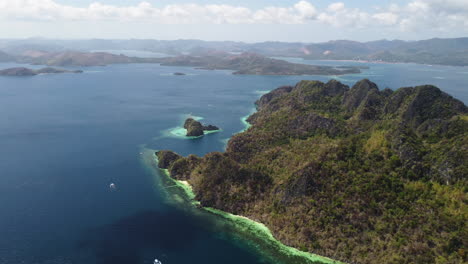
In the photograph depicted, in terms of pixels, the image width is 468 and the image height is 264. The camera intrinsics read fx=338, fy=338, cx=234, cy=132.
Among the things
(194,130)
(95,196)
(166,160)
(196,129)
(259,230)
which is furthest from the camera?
(196,129)

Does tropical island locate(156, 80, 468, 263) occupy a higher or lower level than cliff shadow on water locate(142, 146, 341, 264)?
higher

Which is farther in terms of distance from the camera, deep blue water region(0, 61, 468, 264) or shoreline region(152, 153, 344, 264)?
deep blue water region(0, 61, 468, 264)

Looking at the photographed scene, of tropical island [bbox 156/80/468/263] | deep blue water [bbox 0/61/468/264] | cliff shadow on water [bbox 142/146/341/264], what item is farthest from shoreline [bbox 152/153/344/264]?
deep blue water [bbox 0/61/468/264]

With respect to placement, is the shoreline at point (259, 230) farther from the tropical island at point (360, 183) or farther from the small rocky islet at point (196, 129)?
the small rocky islet at point (196, 129)

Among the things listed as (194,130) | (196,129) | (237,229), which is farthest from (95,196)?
(196,129)

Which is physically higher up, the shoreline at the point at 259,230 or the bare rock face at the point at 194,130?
the bare rock face at the point at 194,130

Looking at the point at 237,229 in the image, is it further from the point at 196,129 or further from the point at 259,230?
the point at 196,129

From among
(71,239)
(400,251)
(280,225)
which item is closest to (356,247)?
(400,251)

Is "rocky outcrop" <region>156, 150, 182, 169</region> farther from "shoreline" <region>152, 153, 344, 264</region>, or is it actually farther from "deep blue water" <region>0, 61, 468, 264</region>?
"shoreline" <region>152, 153, 344, 264</region>

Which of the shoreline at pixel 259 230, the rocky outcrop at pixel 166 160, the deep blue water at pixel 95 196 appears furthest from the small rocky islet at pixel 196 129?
the shoreline at pixel 259 230
